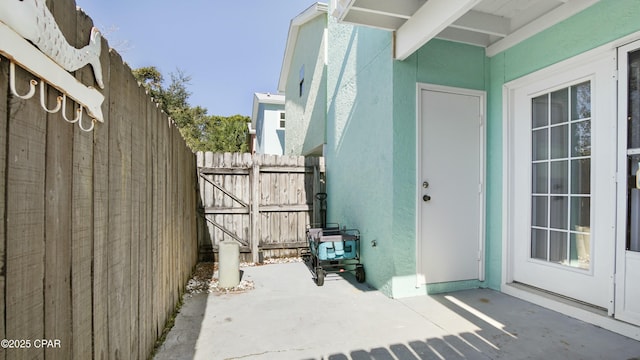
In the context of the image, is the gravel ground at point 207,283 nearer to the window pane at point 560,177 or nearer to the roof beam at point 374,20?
the roof beam at point 374,20

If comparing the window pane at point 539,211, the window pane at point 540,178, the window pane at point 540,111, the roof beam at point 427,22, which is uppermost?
the roof beam at point 427,22

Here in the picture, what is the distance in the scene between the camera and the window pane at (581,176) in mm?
3080

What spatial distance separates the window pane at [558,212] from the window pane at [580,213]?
6 cm

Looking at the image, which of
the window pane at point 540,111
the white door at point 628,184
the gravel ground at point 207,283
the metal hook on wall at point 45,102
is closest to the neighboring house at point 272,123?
the gravel ground at point 207,283

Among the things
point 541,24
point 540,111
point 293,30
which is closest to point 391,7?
point 541,24

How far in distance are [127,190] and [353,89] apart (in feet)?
12.4

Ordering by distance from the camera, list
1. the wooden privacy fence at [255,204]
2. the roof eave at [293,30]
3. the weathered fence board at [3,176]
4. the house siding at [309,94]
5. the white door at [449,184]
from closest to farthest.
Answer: the weathered fence board at [3,176], the white door at [449,184], the wooden privacy fence at [255,204], the house siding at [309,94], the roof eave at [293,30]

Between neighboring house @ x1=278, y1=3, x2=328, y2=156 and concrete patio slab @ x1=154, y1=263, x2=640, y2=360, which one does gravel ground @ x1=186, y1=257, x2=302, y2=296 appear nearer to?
concrete patio slab @ x1=154, y1=263, x2=640, y2=360

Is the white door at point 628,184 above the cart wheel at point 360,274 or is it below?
above

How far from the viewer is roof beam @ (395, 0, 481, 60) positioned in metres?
2.84

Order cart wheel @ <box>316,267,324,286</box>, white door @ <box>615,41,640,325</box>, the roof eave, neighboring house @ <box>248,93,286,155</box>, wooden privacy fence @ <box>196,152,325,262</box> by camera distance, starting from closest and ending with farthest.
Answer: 1. white door @ <box>615,41,640,325</box>
2. cart wheel @ <box>316,267,324,286</box>
3. wooden privacy fence @ <box>196,152,325,262</box>
4. the roof eave
5. neighboring house @ <box>248,93,286,155</box>

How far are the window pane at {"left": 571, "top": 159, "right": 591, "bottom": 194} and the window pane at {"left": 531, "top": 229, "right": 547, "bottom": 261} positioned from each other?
1.91ft

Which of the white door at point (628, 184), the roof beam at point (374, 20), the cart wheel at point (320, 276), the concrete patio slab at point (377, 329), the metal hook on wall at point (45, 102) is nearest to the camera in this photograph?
the metal hook on wall at point (45, 102)

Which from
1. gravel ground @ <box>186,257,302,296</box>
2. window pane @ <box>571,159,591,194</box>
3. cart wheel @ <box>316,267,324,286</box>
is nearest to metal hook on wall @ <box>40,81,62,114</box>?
gravel ground @ <box>186,257,302,296</box>
